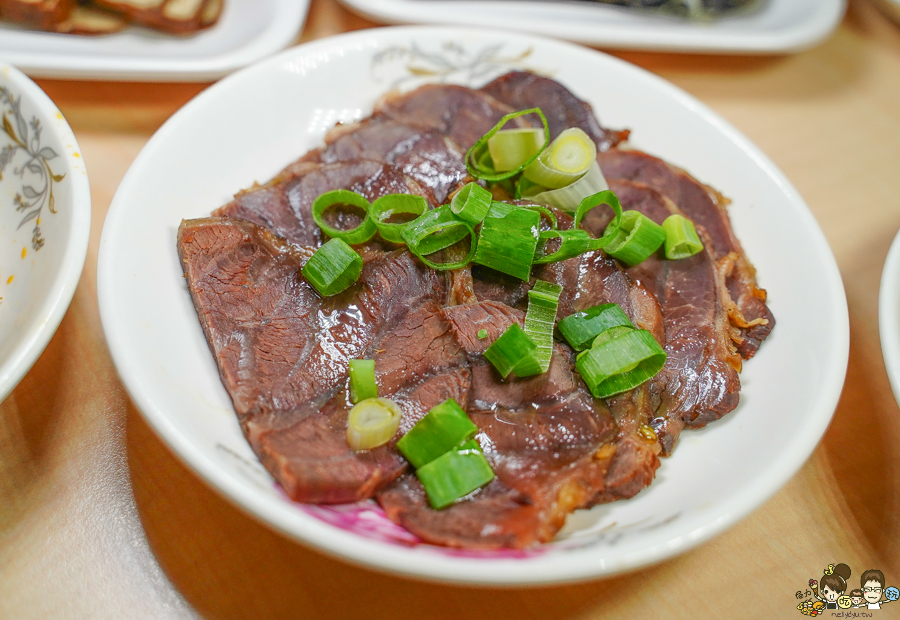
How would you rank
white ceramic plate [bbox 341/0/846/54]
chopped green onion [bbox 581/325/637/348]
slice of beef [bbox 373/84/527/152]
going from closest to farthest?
1. chopped green onion [bbox 581/325/637/348]
2. slice of beef [bbox 373/84/527/152]
3. white ceramic plate [bbox 341/0/846/54]

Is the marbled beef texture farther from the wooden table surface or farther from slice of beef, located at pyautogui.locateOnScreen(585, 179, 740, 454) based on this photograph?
the wooden table surface

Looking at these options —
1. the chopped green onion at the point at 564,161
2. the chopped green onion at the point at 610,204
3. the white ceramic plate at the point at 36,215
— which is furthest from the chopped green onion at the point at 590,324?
the white ceramic plate at the point at 36,215

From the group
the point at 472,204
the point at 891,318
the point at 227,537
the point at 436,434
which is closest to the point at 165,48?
the point at 472,204

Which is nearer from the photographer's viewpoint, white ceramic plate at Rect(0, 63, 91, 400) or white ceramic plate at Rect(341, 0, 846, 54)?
white ceramic plate at Rect(0, 63, 91, 400)

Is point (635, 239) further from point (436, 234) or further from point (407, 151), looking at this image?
point (407, 151)

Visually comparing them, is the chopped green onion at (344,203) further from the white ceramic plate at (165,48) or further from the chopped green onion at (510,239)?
the white ceramic plate at (165,48)

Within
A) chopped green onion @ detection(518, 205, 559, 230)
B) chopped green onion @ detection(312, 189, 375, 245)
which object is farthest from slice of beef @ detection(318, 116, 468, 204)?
chopped green onion @ detection(518, 205, 559, 230)

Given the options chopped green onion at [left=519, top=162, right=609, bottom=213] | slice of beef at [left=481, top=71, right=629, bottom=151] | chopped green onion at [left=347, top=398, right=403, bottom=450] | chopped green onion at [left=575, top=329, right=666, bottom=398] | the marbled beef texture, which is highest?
slice of beef at [left=481, top=71, right=629, bottom=151]
